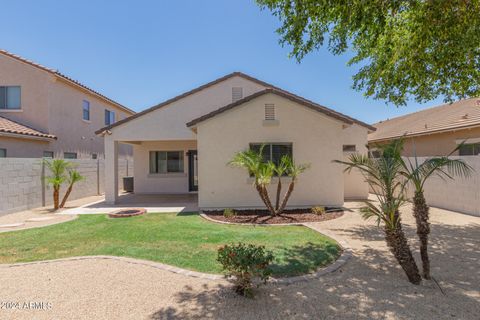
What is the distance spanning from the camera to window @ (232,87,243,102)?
15.0 meters

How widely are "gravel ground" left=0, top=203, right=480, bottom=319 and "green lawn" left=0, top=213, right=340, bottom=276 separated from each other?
617mm

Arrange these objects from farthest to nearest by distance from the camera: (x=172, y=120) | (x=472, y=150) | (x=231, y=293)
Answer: (x=172, y=120)
(x=472, y=150)
(x=231, y=293)

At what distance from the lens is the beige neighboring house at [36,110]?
14.4 meters

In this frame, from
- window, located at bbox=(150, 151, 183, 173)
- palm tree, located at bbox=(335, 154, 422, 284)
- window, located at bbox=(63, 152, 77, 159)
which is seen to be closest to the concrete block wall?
window, located at bbox=(63, 152, 77, 159)

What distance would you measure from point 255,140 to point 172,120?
516cm

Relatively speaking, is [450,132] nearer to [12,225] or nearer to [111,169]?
[111,169]

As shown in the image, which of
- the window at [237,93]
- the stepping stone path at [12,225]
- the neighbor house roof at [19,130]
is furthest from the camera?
the window at [237,93]

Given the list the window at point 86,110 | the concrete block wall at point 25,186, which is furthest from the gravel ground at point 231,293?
the window at point 86,110

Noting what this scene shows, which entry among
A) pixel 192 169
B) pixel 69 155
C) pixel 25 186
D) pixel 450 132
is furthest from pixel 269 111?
pixel 69 155

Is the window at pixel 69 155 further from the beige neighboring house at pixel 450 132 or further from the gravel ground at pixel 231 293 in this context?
the beige neighboring house at pixel 450 132

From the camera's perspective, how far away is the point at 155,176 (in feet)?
57.7

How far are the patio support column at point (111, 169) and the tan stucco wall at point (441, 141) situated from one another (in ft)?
51.9

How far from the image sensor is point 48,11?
37.5ft

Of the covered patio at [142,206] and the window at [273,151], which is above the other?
the window at [273,151]
